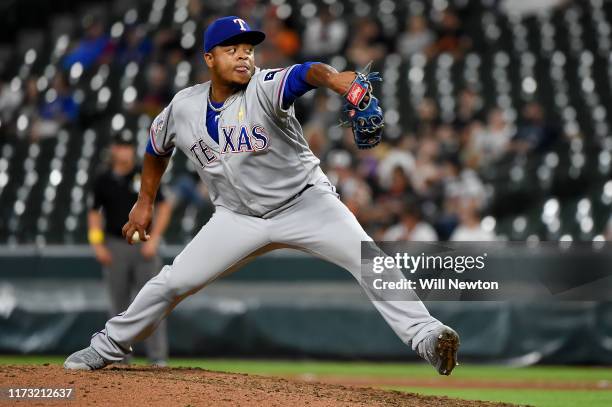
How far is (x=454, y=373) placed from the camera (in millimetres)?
8430

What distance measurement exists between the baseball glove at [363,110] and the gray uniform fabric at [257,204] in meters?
0.55

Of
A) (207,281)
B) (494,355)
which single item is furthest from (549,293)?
(207,281)

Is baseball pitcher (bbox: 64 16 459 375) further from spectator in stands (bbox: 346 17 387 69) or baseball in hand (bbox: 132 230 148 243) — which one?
spectator in stands (bbox: 346 17 387 69)

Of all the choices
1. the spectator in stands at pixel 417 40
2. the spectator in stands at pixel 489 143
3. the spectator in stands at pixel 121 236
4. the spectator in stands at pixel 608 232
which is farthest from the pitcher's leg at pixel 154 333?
the spectator in stands at pixel 417 40

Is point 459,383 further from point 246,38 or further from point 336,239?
point 246,38

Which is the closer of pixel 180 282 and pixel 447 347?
pixel 447 347

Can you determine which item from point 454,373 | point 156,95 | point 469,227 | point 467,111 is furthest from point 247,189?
point 156,95

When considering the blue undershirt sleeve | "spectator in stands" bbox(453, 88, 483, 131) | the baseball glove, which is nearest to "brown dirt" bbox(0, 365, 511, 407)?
the baseball glove

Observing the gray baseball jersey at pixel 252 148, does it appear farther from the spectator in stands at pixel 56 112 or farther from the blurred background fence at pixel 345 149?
the spectator in stands at pixel 56 112

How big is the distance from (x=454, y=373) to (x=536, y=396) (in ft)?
6.12

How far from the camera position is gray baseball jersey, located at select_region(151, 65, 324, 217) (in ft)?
16.3

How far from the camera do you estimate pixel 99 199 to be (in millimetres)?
7852

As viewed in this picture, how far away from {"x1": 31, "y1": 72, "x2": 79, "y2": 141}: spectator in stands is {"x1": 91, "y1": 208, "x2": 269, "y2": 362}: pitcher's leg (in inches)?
341

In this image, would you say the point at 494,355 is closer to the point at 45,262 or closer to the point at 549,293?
the point at 549,293
